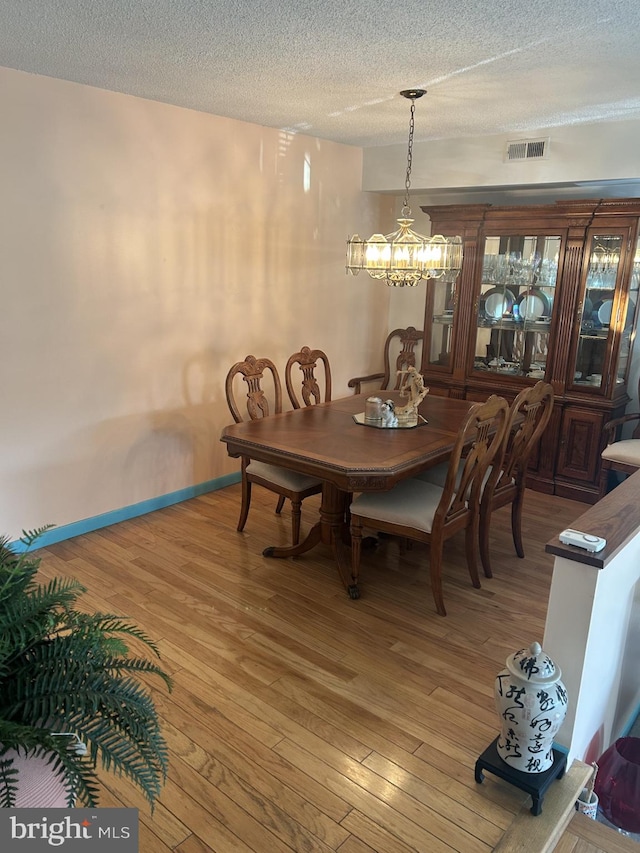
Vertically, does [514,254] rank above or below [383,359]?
above

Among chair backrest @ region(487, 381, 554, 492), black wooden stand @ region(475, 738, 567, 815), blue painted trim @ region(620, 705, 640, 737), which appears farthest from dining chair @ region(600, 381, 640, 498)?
black wooden stand @ region(475, 738, 567, 815)

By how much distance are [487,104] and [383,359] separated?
2.68 m

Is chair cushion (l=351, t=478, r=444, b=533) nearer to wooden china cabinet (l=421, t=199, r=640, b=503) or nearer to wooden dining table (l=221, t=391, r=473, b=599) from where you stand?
wooden dining table (l=221, t=391, r=473, b=599)

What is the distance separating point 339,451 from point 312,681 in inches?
39.6

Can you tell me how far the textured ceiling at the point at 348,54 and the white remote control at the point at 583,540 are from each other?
5.72 feet

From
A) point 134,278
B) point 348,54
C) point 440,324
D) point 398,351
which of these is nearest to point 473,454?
point 348,54

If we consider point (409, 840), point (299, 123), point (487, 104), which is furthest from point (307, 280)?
point (409, 840)

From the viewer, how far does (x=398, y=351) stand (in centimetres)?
587

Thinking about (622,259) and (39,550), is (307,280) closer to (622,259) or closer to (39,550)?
(622,259)

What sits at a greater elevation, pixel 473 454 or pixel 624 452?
pixel 473 454

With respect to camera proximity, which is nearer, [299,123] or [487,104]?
[487,104]

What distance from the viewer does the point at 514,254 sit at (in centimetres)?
466

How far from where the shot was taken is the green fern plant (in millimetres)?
1157

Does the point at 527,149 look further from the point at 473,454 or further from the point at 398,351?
the point at 473,454
